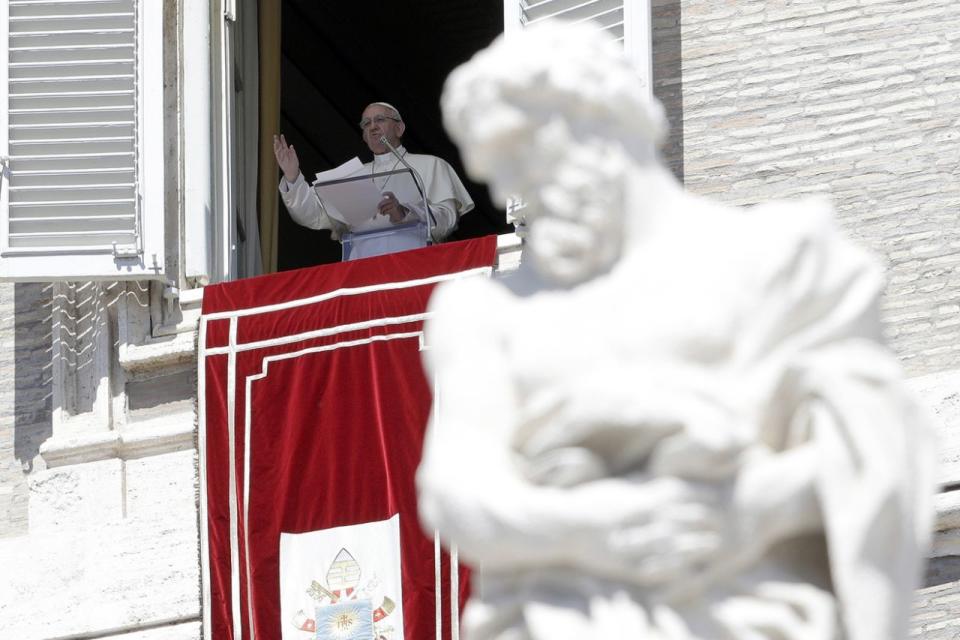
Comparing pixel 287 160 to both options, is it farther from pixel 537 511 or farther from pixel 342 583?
pixel 537 511

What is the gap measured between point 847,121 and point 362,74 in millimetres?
5996

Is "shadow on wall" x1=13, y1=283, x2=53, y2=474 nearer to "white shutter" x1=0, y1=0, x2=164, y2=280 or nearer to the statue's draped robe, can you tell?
"white shutter" x1=0, y1=0, x2=164, y2=280

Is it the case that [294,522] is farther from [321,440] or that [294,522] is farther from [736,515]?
[736,515]

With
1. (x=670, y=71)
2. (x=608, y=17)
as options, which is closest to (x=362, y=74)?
(x=670, y=71)

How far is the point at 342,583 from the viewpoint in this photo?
934 cm

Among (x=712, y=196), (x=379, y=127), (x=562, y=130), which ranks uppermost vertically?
(x=379, y=127)

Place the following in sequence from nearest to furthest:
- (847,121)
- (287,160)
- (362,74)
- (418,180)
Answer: (847,121) < (418,180) < (287,160) < (362,74)

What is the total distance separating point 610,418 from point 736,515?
200mm

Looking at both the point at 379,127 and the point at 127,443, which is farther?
the point at 379,127

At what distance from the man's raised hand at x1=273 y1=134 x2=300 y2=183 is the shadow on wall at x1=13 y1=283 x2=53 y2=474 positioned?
100cm

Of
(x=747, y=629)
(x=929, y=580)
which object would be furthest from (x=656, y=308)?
(x=929, y=580)

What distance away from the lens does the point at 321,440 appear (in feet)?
31.1

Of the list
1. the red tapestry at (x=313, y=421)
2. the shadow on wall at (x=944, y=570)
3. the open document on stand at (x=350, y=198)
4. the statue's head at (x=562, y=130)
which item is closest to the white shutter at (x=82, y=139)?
the red tapestry at (x=313, y=421)

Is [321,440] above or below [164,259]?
below
